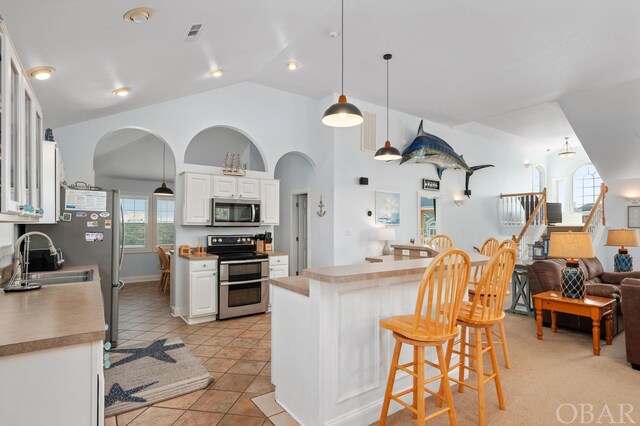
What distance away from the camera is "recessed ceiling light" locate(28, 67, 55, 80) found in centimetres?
241

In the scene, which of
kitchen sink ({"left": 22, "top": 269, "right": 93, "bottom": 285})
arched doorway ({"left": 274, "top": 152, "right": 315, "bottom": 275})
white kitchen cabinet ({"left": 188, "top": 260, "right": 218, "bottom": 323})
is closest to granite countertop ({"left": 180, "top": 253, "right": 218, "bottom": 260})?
white kitchen cabinet ({"left": 188, "top": 260, "right": 218, "bottom": 323})

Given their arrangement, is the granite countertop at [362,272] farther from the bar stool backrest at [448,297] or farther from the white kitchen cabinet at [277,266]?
the white kitchen cabinet at [277,266]

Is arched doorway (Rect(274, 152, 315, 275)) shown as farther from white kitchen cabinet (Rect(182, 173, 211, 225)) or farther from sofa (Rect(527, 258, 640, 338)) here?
sofa (Rect(527, 258, 640, 338))

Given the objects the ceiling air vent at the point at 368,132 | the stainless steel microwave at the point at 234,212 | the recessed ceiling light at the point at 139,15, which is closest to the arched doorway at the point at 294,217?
the ceiling air vent at the point at 368,132

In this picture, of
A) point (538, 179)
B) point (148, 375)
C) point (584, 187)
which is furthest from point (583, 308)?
point (584, 187)

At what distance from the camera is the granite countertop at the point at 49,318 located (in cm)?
124

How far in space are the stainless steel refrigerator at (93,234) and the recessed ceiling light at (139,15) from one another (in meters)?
2.04

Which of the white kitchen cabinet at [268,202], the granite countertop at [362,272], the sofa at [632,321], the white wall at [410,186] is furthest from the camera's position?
the white wall at [410,186]

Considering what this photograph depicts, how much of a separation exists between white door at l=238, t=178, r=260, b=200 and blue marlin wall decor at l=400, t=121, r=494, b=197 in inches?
114

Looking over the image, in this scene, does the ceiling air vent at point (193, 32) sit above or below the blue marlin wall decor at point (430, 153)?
above

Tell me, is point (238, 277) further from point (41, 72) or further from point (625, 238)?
point (625, 238)

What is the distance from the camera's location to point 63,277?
3.08 metres

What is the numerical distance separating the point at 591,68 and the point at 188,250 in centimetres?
626

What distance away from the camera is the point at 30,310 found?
1.70 meters
